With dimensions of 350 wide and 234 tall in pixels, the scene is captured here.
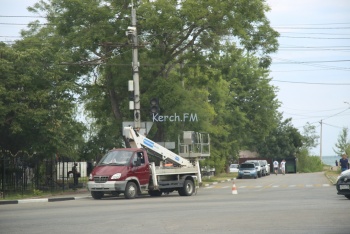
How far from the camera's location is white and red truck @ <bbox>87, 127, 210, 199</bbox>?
2820cm

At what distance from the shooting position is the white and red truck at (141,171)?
2820 centimetres

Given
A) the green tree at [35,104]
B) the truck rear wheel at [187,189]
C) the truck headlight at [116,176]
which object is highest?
the green tree at [35,104]

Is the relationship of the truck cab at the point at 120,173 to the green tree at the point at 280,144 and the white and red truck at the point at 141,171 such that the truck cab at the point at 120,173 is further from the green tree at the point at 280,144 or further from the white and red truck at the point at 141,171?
the green tree at the point at 280,144

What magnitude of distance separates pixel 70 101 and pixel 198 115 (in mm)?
9485

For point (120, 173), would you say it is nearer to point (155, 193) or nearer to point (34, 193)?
point (155, 193)

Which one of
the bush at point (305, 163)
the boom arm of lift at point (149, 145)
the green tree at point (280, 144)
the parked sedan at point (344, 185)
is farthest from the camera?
the green tree at point (280, 144)

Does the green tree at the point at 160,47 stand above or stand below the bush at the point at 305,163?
A: above

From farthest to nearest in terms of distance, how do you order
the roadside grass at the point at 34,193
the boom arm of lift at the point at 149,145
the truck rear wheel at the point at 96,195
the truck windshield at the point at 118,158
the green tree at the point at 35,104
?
1. the green tree at the point at 35,104
2. the roadside grass at the point at 34,193
3. the boom arm of lift at the point at 149,145
4. the truck rear wheel at the point at 96,195
5. the truck windshield at the point at 118,158

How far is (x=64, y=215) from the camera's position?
1936 cm

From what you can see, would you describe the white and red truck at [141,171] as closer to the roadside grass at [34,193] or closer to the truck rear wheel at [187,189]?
the truck rear wheel at [187,189]

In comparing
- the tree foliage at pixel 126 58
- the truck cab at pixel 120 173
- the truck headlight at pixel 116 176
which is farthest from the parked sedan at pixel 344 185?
the tree foliage at pixel 126 58

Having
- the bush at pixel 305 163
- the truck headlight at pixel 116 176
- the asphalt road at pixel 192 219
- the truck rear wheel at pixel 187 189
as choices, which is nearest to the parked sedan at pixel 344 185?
the asphalt road at pixel 192 219

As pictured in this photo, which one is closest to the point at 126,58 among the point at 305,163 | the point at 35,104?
the point at 35,104

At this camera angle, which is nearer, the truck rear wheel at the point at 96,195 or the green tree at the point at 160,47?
the truck rear wheel at the point at 96,195
